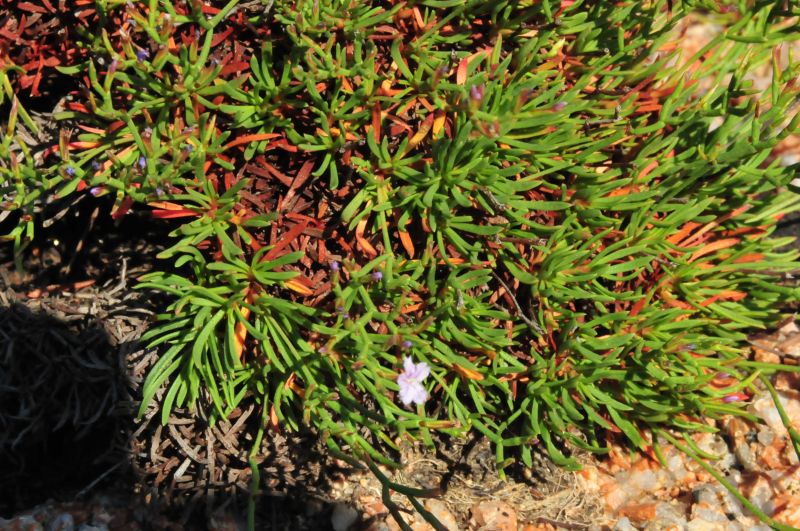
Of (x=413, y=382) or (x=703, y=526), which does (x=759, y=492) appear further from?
(x=413, y=382)

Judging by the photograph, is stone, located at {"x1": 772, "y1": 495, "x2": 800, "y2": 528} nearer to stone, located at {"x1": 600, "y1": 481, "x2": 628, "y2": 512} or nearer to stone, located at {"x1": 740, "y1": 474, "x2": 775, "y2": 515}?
stone, located at {"x1": 740, "y1": 474, "x2": 775, "y2": 515}

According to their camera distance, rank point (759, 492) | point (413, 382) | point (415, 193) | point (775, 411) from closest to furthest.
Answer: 1. point (413, 382)
2. point (415, 193)
3. point (759, 492)
4. point (775, 411)

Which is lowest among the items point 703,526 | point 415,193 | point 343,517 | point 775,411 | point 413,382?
point 343,517

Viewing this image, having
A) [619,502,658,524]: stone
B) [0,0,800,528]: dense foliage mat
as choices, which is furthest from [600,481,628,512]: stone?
[0,0,800,528]: dense foliage mat

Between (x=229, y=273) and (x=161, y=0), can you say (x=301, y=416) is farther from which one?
(x=161, y=0)

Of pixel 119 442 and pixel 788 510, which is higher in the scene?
pixel 788 510

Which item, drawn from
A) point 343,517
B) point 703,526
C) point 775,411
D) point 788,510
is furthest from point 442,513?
point 775,411
